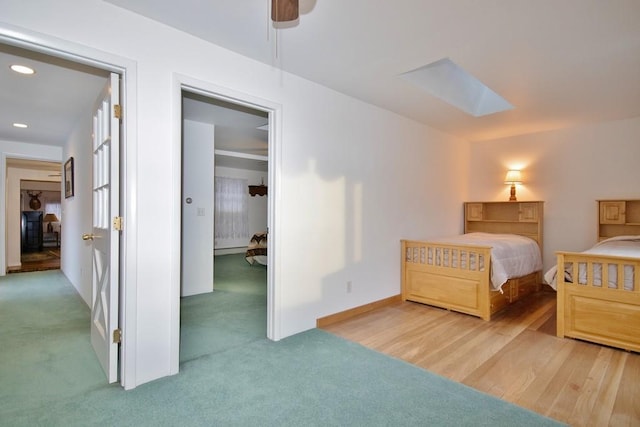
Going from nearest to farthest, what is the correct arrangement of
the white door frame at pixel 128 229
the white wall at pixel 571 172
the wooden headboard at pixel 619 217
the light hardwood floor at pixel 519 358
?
the light hardwood floor at pixel 519 358
the white door frame at pixel 128 229
the wooden headboard at pixel 619 217
the white wall at pixel 571 172

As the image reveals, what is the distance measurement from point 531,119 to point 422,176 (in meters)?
1.54

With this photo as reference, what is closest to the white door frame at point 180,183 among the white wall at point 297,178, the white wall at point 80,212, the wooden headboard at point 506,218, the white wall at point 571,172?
the white wall at point 297,178

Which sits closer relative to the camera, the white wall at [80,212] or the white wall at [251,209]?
the white wall at [80,212]

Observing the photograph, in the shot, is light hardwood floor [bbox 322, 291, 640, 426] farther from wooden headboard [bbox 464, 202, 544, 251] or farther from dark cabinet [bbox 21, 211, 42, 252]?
dark cabinet [bbox 21, 211, 42, 252]

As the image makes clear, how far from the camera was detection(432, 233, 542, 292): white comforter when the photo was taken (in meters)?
3.41

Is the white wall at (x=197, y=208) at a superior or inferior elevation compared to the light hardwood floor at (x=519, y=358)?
superior

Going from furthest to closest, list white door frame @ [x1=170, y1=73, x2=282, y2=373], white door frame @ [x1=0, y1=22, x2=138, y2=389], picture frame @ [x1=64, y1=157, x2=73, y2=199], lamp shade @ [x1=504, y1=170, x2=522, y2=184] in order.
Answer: lamp shade @ [x1=504, y1=170, x2=522, y2=184]
picture frame @ [x1=64, y1=157, x2=73, y2=199]
white door frame @ [x1=170, y1=73, x2=282, y2=373]
white door frame @ [x1=0, y1=22, x2=138, y2=389]

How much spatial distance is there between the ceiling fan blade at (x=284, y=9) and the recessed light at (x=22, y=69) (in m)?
2.57

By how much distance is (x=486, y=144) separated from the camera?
17.9 feet

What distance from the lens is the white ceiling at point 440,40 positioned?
1.95 metres

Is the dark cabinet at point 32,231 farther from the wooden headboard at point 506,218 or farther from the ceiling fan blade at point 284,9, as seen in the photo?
the wooden headboard at point 506,218

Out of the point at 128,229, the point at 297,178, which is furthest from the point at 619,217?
the point at 128,229

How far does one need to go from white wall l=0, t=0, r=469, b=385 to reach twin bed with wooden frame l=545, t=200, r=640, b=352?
1.73 meters

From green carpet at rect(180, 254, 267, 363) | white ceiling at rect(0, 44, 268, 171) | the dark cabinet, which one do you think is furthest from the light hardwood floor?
the dark cabinet
